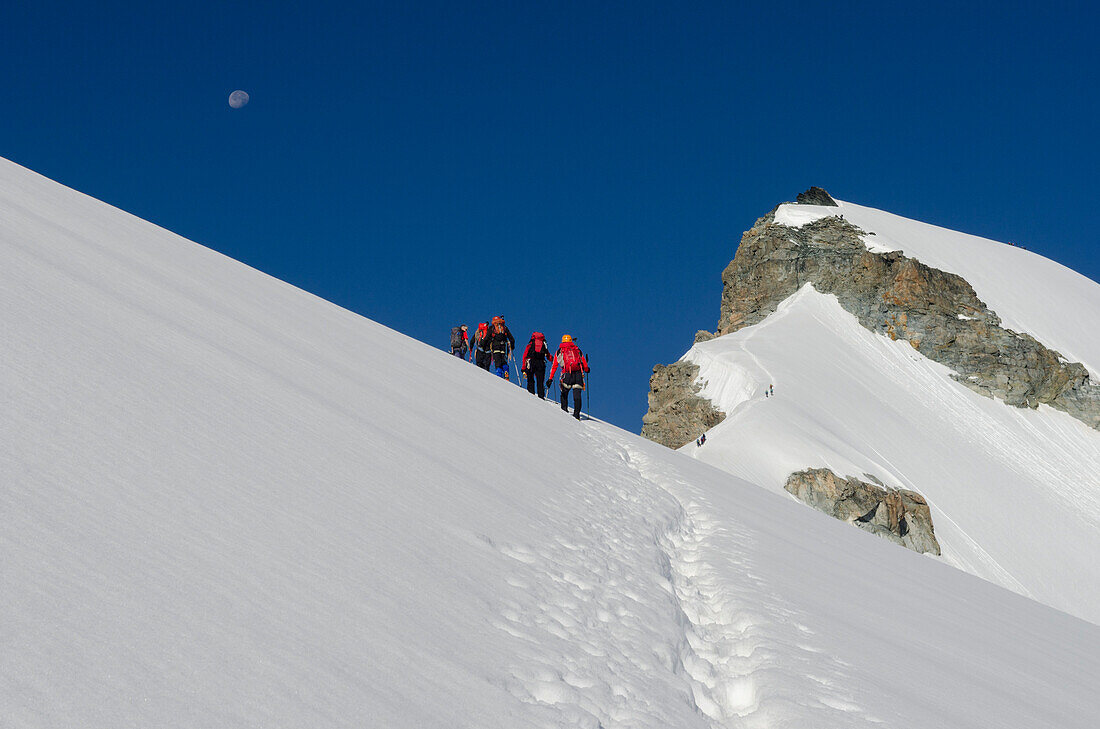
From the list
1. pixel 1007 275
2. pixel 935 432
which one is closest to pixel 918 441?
pixel 935 432

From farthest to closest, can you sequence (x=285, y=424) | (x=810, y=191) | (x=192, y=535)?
(x=810, y=191), (x=285, y=424), (x=192, y=535)

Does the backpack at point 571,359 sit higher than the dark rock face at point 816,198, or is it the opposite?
the dark rock face at point 816,198

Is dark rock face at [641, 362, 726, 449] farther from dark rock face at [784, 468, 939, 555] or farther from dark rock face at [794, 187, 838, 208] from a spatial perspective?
dark rock face at [794, 187, 838, 208]

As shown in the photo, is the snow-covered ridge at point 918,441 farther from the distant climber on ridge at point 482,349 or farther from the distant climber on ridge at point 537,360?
the distant climber on ridge at point 537,360

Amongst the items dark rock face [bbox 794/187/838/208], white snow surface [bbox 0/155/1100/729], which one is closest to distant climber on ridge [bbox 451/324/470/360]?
white snow surface [bbox 0/155/1100/729]

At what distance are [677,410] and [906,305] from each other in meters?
19.8

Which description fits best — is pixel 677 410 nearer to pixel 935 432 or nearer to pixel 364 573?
pixel 935 432

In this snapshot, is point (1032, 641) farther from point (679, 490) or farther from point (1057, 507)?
point (1057, 507)

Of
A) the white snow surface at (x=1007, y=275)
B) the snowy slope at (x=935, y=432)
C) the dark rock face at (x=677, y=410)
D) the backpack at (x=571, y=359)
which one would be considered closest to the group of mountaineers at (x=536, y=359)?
the backpack at (x=571, y=359)

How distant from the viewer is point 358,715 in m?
3.05

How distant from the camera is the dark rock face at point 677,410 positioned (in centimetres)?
3981

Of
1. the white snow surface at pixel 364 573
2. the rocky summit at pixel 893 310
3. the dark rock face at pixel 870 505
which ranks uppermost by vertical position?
the rocky summit at pixel 893 310

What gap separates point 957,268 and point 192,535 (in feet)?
204

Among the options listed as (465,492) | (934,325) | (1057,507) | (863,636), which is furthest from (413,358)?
(934,325)
